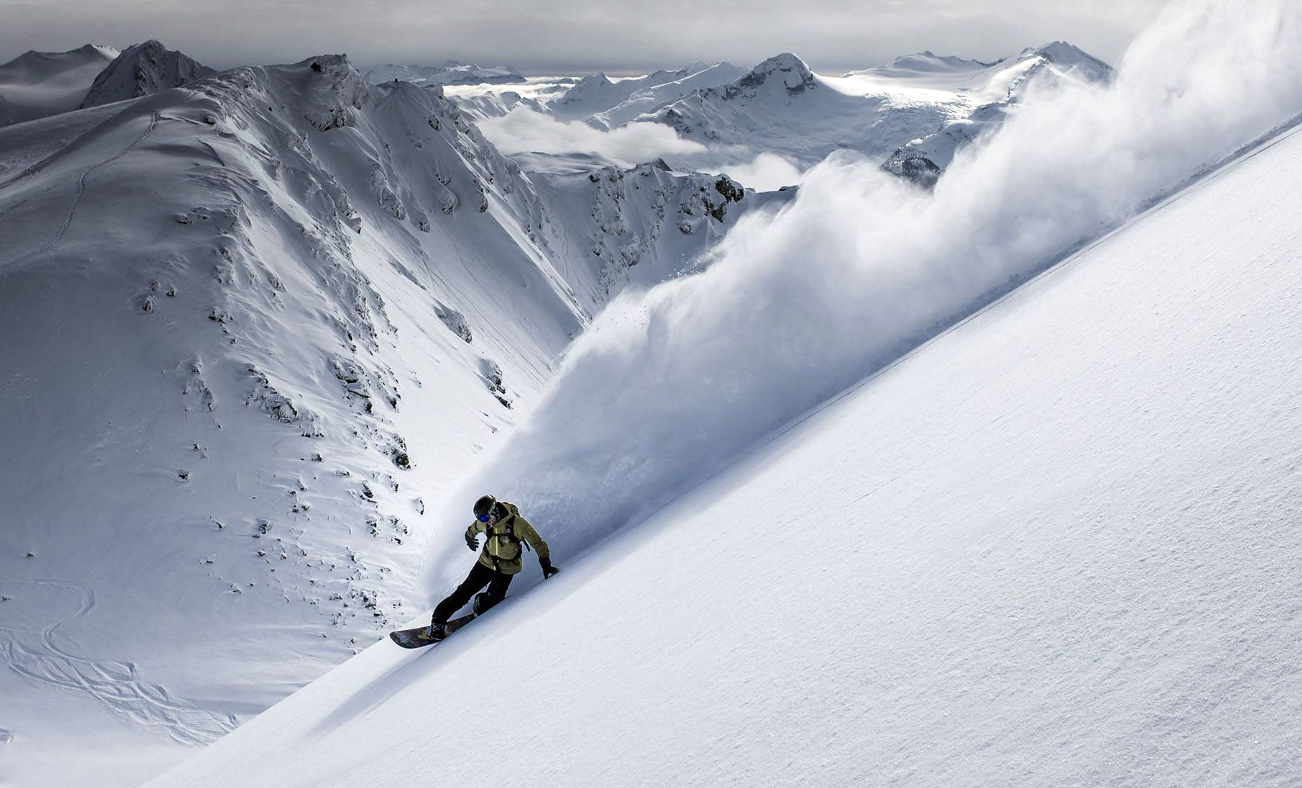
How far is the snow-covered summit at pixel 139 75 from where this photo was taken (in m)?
112

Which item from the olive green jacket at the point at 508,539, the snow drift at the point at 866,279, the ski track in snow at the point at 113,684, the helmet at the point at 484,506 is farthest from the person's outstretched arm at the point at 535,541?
the ski track in snow at the point at 113,684

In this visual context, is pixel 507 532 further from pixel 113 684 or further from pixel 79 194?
pixel 79 194

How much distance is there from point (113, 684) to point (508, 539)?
46.2ft

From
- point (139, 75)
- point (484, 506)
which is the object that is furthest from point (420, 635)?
point (139, 75)

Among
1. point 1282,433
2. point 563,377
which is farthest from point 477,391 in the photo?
point 1282,433

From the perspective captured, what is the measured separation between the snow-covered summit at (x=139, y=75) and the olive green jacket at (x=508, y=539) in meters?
126

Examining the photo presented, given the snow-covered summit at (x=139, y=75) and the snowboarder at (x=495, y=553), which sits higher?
the snow-covered summit at (x=139, y=75)

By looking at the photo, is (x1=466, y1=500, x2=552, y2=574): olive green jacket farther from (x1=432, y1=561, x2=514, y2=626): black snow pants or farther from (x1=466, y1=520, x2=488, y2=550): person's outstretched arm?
(x1=432, y1=561, x2=514, y2=626): black snow pants

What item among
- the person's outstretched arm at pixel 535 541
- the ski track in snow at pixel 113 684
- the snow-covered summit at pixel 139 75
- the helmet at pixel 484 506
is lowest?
the ski track in snow at pixel 113 684

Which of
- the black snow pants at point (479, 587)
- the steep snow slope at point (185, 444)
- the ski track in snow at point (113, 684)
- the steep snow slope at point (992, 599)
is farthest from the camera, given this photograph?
the steep snow slope at point (185, 444)

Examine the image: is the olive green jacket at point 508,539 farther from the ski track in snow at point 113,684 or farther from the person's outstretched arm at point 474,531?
the ski track in snow at point 113,684

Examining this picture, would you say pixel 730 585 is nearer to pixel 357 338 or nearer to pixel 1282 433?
pixel 1282 433

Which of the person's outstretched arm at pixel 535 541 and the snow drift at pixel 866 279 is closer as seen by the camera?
the person's outstretched arm at pixel 535 541

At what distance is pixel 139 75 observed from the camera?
11188 centimetres
